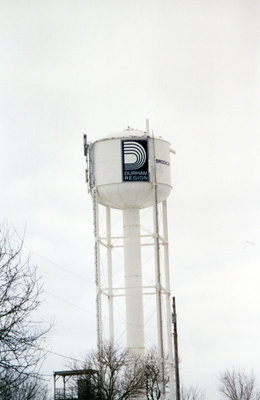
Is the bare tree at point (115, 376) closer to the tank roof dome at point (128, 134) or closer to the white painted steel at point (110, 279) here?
the white painted steel at point (110, 279)

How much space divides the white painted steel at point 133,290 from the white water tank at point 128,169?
1.70m

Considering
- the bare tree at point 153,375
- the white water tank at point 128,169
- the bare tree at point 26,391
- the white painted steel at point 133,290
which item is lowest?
the bare tree at point 26,391

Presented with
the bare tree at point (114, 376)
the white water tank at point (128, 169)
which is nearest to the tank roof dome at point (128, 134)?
the white water tank at point (128, 169)

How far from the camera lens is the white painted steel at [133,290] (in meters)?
50.2

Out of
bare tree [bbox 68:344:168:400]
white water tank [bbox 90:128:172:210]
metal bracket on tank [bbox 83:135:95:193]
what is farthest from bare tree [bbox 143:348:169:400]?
metal bracket on tank [bbox 83:135:95:193]

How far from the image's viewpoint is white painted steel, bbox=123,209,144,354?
50156 mm

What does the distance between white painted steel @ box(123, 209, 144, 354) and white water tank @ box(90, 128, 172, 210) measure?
1.70 meters

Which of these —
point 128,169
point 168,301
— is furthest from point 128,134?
point 168,301

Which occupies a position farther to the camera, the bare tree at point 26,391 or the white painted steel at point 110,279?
the white painted steel at point 110,279

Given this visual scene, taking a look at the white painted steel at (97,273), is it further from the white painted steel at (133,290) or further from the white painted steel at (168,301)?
the white painted steel at (168,301)

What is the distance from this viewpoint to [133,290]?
50219 millimetres

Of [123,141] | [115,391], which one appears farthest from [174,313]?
[123,141]

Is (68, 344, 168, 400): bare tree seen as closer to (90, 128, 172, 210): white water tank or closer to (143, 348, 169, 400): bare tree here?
(143, 348, 169, 400): bare tree

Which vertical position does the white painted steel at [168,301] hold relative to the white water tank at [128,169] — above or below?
below
